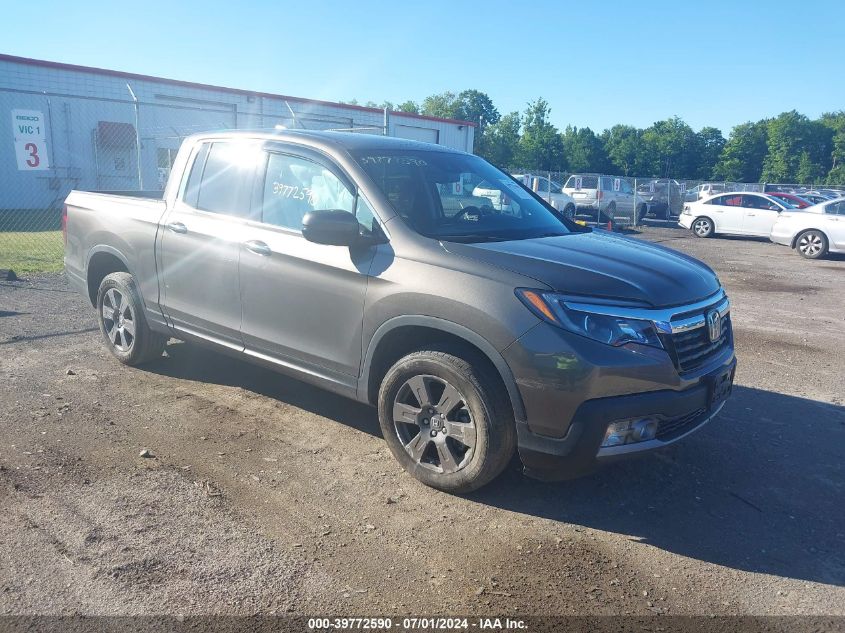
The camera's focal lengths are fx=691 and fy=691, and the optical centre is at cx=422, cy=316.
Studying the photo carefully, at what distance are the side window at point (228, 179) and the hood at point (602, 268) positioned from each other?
174 cm

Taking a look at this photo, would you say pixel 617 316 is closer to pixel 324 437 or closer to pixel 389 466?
pixel 389 466

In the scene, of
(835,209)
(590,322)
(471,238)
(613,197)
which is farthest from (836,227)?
(590,322)

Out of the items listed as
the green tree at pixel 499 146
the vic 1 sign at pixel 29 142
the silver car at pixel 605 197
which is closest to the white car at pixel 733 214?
the silver car at pixel 605 197

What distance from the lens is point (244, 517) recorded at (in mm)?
3514

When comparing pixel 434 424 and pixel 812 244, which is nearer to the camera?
pixel 434 424

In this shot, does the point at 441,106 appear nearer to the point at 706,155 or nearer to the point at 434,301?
the point at 706,155

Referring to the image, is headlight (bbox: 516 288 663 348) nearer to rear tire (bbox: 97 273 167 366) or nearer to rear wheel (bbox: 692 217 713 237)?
rear tire (bbox: 97 273 167 366)

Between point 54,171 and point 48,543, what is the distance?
23.7m

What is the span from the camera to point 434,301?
3631mm

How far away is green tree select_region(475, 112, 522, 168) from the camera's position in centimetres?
7750

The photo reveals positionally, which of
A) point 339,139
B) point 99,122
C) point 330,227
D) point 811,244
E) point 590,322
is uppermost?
point 99,122

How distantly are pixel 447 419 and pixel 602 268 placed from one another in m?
1.16

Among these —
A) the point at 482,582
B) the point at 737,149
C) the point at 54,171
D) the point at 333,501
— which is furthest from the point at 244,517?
the point at 737,149

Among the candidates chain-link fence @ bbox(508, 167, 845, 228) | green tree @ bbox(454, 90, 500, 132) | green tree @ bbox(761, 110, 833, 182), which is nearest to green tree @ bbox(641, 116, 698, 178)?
green tree @ bbox(761, 110, 833, 182)
